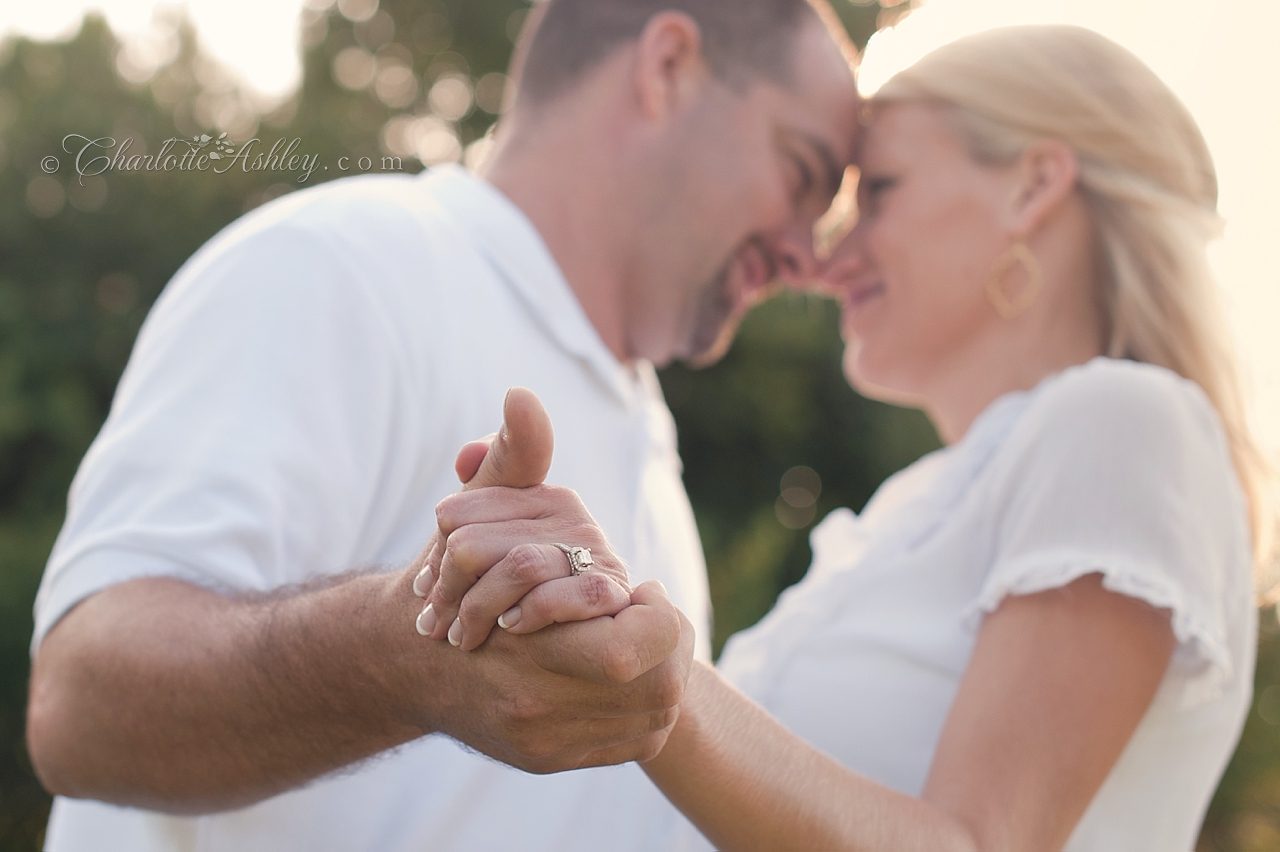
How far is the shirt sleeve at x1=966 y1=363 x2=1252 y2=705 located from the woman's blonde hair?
32cm

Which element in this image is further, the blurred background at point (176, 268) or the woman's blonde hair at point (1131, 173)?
the blurred background at point (176, 268)

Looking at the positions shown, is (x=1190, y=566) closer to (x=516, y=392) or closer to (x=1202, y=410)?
(x=1202, y=410)

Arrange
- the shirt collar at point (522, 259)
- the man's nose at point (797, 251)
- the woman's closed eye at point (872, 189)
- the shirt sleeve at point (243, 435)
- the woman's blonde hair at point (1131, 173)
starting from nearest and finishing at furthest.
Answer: the shirt sleeve at point (243, 435), the woman's blonde hair at point (1131, 173), the shirt collar at point (522, 259), the woman's closed eye at point (872, 189), the man's nose at point (797, 251)

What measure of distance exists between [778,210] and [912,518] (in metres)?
1.09

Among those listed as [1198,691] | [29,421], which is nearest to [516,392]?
[1198,691]

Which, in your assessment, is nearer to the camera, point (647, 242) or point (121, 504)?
point (121, 504)

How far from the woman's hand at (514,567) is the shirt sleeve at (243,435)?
675mm

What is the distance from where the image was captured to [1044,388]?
84.9 inches

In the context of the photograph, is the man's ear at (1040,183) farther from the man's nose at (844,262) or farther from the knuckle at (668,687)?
the knuckle at (668,687)

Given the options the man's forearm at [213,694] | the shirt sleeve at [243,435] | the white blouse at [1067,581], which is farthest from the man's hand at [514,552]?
the white blouse at [1067,581]

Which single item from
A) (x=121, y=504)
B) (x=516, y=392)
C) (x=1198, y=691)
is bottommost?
(x=1198, y=691)

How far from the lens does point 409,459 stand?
1923mm

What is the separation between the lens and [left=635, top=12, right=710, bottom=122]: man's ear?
2.85 m

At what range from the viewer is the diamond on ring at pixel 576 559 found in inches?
40.8
